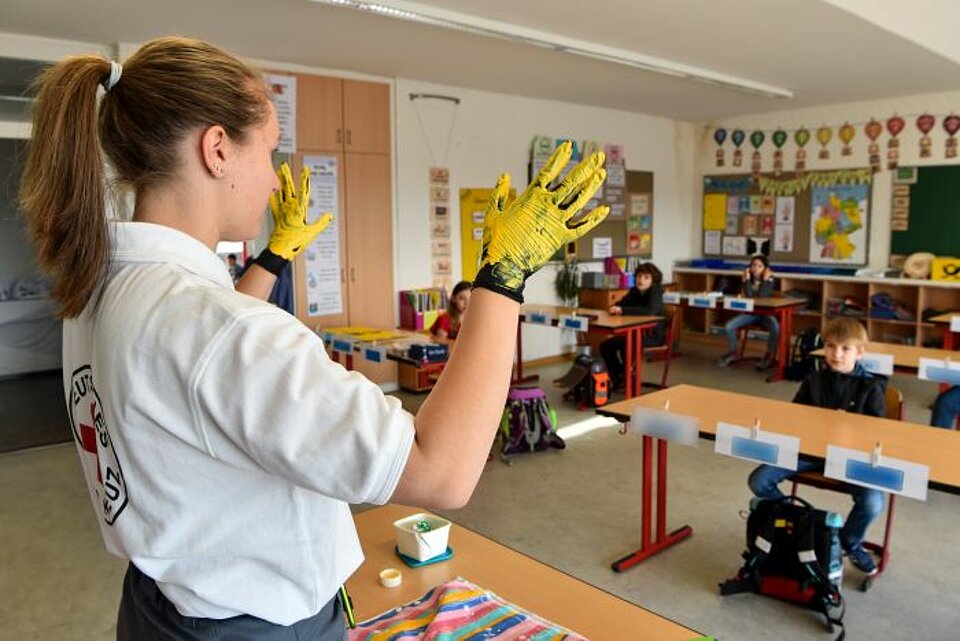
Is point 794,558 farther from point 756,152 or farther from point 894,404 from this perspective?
point 756,152

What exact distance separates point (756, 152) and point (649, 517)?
20.2 feet

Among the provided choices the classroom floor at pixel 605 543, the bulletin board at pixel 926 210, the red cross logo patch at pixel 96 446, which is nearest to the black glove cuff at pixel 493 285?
the red cross logo patch at pixel 96 446

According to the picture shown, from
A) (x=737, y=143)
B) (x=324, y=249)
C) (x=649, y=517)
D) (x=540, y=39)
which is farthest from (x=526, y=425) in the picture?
(x=737, y=143)

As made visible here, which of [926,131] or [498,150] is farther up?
[926,131]

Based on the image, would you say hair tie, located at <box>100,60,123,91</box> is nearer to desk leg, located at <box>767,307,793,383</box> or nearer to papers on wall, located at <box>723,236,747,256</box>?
desk leg, located at <box>767,307,793,383</box>

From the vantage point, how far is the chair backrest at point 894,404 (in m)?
3.16

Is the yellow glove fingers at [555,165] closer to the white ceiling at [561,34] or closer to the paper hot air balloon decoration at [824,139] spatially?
the white ceiling at [561,34]

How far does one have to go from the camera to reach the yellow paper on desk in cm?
656

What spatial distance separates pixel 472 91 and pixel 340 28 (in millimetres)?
2223

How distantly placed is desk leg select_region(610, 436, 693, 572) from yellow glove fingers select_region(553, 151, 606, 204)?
2.23 meters

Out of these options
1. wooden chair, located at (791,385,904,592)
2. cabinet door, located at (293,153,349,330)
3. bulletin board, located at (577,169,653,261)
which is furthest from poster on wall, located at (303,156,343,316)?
wooden chair, located at (791,385,904,592)

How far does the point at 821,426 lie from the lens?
2.67 metres

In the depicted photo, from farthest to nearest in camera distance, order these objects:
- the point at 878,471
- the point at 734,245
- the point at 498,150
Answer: the point at 734,245 < the point at 498,150 < the point at 878,471

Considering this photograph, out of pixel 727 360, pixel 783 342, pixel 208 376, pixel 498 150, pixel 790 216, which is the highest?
pixel 498 150
